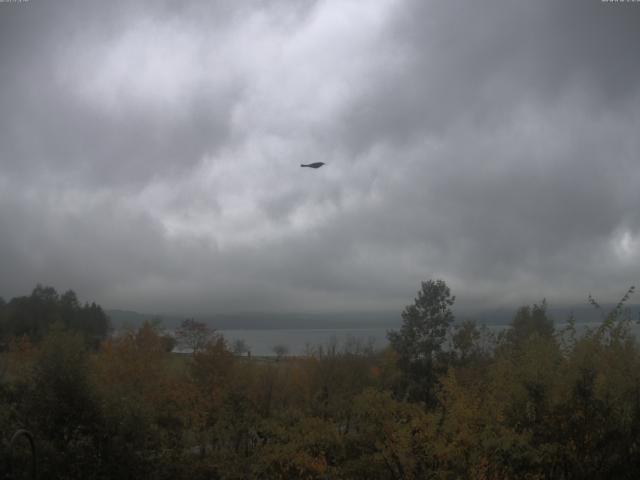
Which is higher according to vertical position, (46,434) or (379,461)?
(46,434)

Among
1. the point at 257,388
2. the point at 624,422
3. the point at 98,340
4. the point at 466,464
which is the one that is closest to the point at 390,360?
the point at 257,388

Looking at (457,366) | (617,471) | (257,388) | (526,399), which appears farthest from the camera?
(457,366)

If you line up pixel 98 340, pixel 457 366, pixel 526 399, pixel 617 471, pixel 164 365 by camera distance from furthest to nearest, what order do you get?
pixel 98 340, pixel 457 366, pixel 164 365, pixel 526 399, pixel 617 471

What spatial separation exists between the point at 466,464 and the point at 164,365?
93.2ft

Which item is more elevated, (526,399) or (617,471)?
(526,399)

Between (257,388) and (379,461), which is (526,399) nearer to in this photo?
(379,461)

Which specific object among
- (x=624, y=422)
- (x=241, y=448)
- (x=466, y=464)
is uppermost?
(x=624, y=422)

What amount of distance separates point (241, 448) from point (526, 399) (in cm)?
1608

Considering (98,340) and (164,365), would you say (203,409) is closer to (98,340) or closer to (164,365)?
(164,365)

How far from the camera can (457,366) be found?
4575 centimetres

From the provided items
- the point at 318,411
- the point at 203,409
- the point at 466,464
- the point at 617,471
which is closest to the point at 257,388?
the point at 203,409

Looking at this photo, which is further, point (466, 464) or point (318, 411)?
point (318, 411)

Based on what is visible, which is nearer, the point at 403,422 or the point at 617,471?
the point at 617,471

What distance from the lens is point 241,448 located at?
28.9 meters
